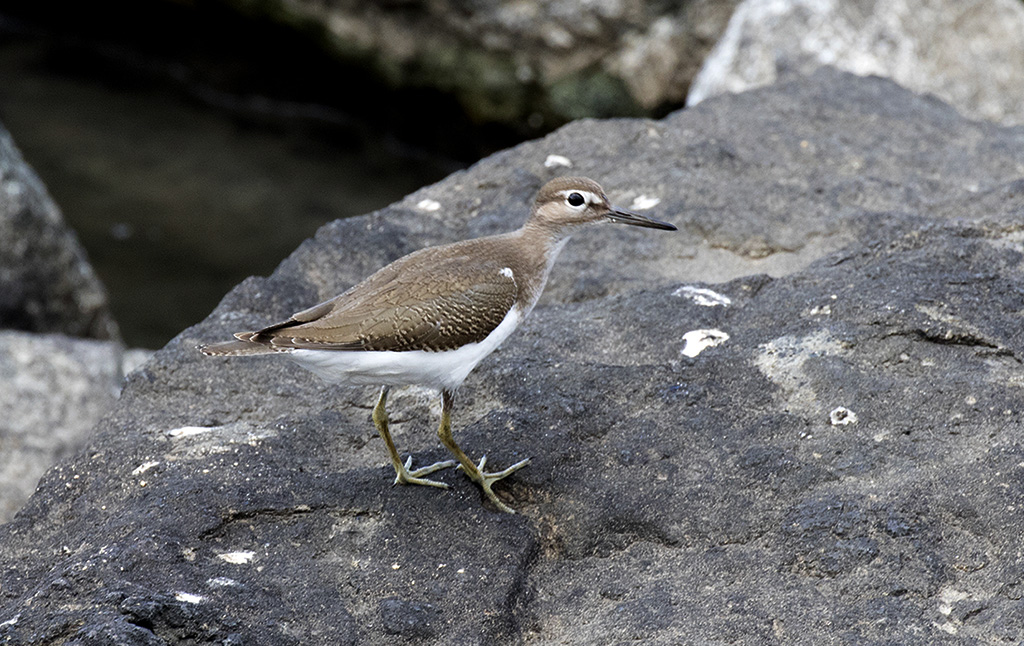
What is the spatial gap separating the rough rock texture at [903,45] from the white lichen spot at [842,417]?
14.5 ft

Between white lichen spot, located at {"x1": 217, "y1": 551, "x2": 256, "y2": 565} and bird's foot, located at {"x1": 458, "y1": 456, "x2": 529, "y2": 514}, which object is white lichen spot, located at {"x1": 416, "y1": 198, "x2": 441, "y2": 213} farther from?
white lichen spot, located at {"x1": 217, "y1": 551, "x2": 256, "y2": 565}

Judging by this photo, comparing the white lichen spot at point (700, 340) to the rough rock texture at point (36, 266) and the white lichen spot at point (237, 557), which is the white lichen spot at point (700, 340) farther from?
the rough rock texture at point (36, 266)

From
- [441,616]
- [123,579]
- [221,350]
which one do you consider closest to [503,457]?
[441,616]

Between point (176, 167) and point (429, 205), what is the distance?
22.9 feet

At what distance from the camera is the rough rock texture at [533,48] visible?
11.0 meters

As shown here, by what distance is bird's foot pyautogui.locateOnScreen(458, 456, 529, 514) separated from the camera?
434 centimetres

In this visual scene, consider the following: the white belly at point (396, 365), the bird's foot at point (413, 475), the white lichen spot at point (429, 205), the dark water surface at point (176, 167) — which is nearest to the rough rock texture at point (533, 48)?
the dark water surface at point (176, 167)

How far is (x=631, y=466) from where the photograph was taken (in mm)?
4484

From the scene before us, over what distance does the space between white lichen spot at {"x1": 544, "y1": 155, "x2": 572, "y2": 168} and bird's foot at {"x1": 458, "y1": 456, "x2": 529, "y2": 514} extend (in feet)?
8.78

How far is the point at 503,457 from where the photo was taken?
4621 mm

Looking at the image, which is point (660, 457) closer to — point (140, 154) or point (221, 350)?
point (221, 350)

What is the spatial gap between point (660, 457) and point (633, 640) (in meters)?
0.99

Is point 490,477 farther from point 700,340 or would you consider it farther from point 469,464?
point 700,340

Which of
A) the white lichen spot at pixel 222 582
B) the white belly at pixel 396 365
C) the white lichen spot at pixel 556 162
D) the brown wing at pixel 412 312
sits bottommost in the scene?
the white lichen spot at pixel 222 582
